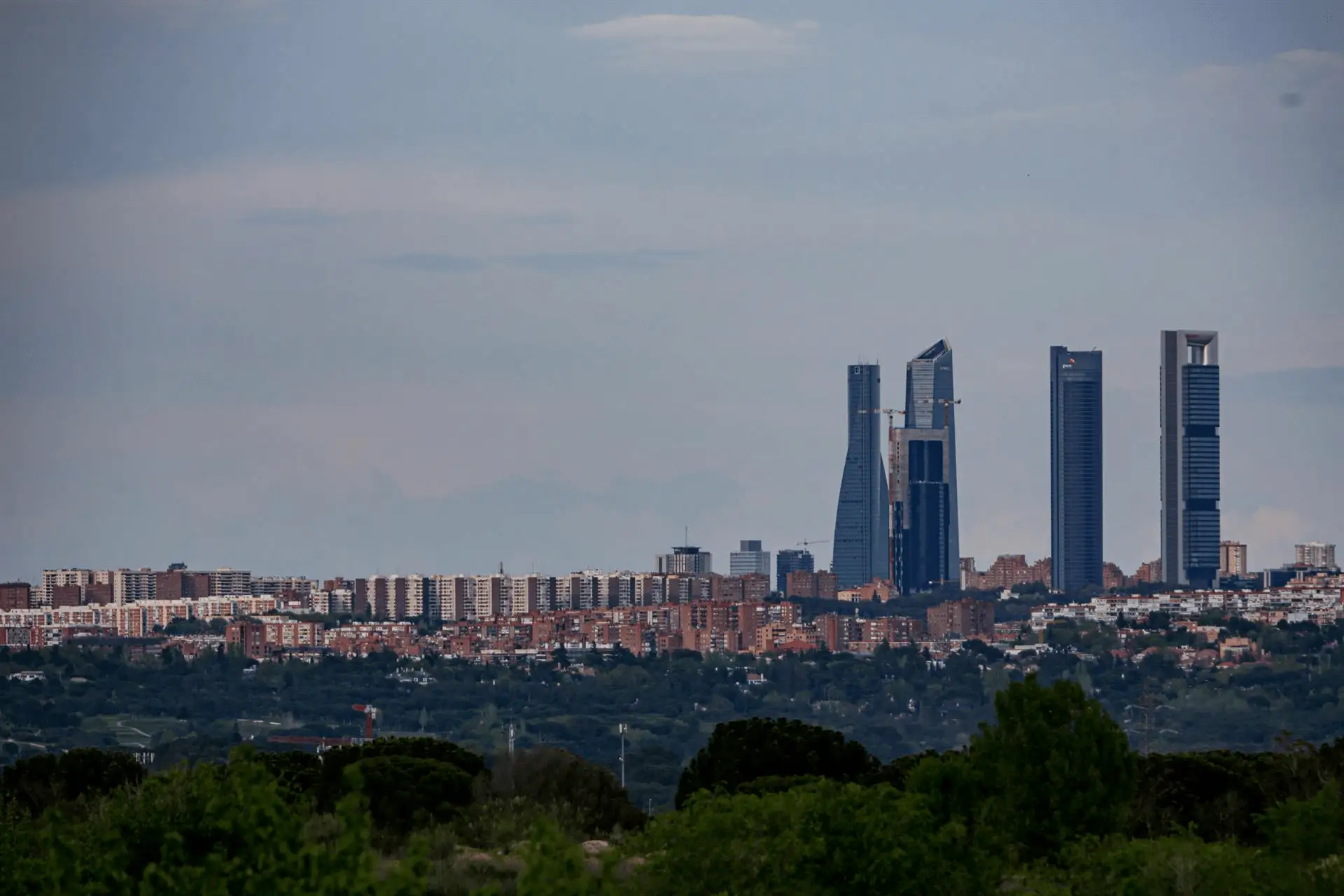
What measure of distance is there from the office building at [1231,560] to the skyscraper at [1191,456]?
0.75 metres

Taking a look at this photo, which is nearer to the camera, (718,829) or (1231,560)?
(718,829)

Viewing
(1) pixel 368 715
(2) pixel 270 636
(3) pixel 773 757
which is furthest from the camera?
(2) pixel 270 636

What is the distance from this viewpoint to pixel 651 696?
123 m

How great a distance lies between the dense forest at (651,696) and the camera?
11075cm

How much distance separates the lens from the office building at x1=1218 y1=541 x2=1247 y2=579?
603ft

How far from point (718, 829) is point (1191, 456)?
17495 cm

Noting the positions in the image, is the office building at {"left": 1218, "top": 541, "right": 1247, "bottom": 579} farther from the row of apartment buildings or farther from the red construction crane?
the red construction crane

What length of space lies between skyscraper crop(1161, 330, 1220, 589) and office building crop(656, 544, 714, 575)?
144ft

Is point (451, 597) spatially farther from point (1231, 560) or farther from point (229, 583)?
point (1231, 560)

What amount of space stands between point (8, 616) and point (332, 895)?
144 metres

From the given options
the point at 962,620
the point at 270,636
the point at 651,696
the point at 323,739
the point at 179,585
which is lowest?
the point at 323,739

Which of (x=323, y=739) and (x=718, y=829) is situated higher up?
(x=718, y=829)

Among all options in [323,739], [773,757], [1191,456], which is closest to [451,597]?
[323,739]

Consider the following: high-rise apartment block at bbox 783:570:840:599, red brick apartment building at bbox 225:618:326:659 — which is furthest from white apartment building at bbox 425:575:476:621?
high-rise apartment block at bbox 783:570:840:599
